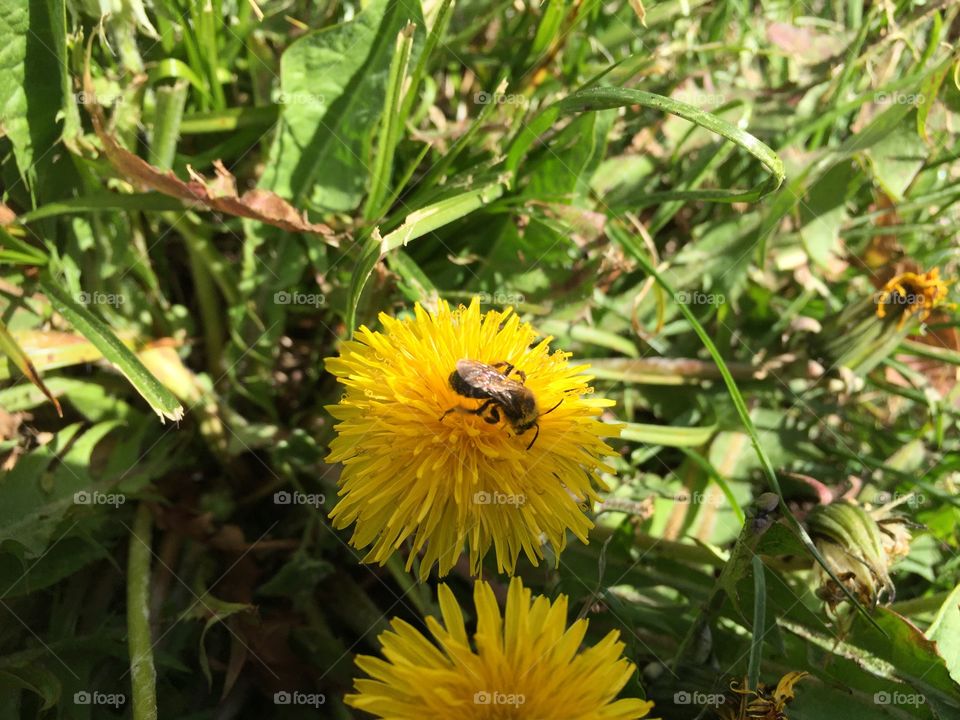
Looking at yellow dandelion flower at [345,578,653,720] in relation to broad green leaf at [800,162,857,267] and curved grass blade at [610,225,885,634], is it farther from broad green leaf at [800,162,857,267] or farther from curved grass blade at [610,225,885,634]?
broad green leaf at [800,162,857,267]

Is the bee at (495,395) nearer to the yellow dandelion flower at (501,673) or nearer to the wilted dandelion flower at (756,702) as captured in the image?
the yellow dandelion flower at (501,673)

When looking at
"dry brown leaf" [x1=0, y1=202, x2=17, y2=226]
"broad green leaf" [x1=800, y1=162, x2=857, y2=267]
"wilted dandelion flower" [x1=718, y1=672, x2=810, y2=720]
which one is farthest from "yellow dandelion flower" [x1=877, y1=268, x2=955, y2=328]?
"dry brown leaf" [x1=0, y1=202, x2=17, y2=226]

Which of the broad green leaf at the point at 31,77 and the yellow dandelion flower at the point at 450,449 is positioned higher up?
the broad green leaf at the point at 31,77

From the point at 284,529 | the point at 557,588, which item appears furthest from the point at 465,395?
the point at 284,529

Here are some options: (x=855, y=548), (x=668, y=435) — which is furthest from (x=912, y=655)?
(x=668, y=435)

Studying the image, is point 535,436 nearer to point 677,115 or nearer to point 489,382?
point 489,382

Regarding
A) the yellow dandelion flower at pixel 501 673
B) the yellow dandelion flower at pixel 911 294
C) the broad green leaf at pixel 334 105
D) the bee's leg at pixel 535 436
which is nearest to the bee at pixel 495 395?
the bee's leg at pixel 535 436

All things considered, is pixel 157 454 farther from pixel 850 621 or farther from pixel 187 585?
pixel 850 621
